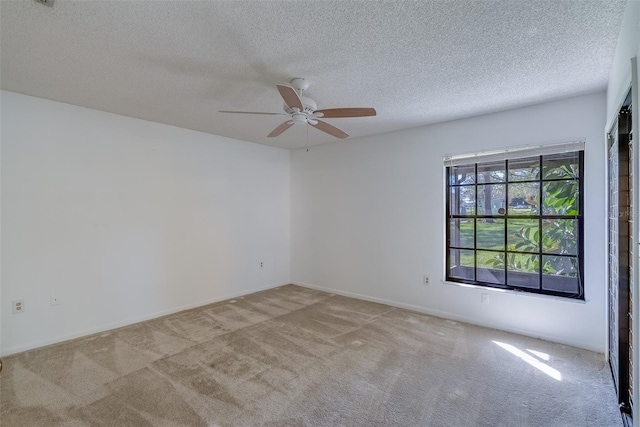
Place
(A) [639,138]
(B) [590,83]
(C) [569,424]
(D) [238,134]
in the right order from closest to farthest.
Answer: (A) [639,138], (C) [569,424], (B) [590,83], (D) [238,134]

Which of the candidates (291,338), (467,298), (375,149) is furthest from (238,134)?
(467,298)

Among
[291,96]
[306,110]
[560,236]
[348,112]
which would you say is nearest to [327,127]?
[306,110]

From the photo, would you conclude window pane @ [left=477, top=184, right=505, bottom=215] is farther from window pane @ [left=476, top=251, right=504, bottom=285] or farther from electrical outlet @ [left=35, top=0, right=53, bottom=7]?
electrical outlet @ [left=35, top=0, right=53, bottom=7]

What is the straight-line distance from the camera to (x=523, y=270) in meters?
3.38

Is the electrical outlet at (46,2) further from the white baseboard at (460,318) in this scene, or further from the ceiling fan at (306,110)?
the white baseboard at (460,318)

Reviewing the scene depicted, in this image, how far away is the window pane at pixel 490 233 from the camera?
3523mm

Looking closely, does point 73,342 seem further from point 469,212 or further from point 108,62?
point 469,212

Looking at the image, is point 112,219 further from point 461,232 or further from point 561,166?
point 561,166

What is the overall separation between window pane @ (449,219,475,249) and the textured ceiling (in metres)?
1.40

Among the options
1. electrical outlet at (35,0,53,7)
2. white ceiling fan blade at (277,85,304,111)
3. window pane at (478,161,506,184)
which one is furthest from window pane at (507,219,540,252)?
electrical outlet at (35,0,53,7)

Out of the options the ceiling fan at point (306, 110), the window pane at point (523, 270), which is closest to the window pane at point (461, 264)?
the window pane at point (523, 270)

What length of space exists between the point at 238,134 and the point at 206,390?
3370mm

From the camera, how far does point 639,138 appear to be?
136 centimetres

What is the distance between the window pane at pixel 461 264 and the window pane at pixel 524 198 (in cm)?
74
